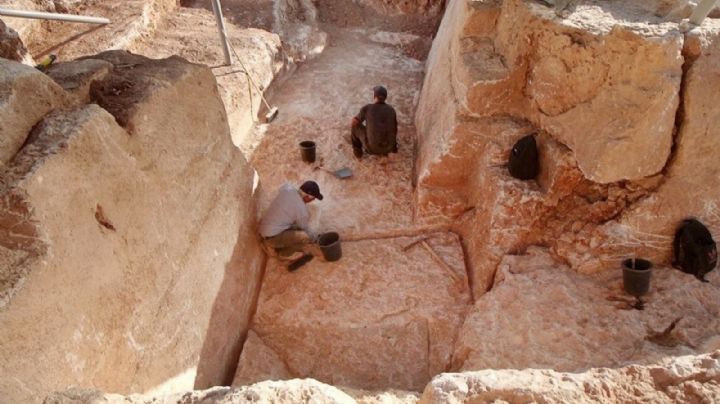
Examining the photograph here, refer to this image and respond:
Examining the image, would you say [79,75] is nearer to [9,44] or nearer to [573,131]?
[9,44]

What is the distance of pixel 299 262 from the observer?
16.3ft

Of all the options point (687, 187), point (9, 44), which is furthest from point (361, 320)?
point (9, 44)

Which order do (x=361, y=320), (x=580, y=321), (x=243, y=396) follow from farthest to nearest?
1. (x=361, y=320)
2. (x=580, y=321)
3. (x=243, y=396)

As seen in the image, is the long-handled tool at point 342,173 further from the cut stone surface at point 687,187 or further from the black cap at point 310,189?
the cut stone surface at point 687,187

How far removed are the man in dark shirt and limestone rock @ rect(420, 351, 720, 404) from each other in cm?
373

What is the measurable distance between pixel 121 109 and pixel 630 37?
12.0 feet

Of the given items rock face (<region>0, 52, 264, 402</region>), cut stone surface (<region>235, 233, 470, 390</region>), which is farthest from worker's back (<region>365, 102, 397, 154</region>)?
rock face (<region>0, 52, 264, 402</region>)

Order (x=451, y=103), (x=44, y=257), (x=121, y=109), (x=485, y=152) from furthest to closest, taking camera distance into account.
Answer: (x=451, y=103) < (x=485, y=152) < (x=121, y=109) < (x=44, y=257)

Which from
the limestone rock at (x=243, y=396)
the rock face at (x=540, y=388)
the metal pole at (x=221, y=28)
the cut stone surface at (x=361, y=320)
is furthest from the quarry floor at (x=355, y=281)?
the rock face at (x=540, y=388)

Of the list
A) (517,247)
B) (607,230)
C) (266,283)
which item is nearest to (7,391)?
(266,283)

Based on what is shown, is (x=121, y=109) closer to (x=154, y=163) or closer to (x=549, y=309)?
(x=154, y=163)

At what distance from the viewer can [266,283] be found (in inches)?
192

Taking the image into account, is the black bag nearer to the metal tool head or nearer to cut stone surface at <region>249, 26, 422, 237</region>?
cut stone surface at <region>249, 26, 422, 237</region>

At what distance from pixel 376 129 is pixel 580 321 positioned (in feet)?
10.1
